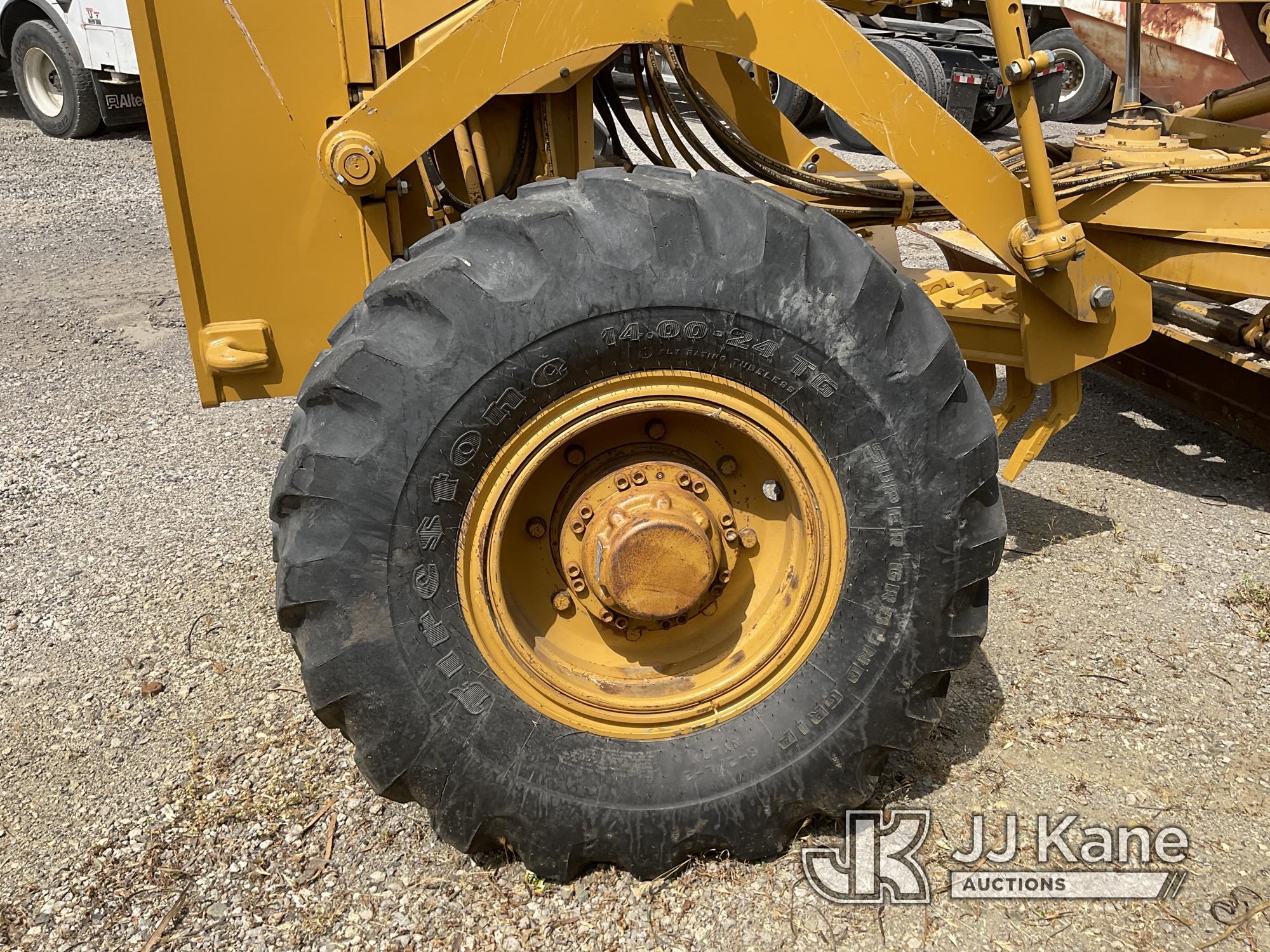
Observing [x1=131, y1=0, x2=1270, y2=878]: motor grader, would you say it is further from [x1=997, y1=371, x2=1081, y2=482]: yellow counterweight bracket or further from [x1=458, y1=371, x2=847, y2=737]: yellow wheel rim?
[x1=997, y1=371, x2=1081, y2=482]: yellow counterweight bracket

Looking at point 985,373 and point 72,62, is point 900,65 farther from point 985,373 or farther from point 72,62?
point 72,62

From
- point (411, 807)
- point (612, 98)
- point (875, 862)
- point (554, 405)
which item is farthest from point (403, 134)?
point (875, 862)

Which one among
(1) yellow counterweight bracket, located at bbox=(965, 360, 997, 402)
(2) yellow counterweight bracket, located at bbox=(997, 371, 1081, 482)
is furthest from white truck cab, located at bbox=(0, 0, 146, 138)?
(2) yellow counterweight bracket, located at bbox=(997, 371, 1081, 482)

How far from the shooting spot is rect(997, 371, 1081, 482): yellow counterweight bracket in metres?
3.31

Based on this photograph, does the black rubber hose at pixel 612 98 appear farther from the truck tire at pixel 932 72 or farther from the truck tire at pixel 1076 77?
the truck tire at pixel 1076 77

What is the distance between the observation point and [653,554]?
7.34ft

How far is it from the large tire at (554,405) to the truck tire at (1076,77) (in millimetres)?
12979

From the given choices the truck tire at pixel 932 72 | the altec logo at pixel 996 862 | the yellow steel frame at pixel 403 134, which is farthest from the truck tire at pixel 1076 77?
the altec logo at pixel 996 862

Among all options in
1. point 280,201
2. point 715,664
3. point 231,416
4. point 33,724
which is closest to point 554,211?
point 280,201

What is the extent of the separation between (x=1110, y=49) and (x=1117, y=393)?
2.60 m

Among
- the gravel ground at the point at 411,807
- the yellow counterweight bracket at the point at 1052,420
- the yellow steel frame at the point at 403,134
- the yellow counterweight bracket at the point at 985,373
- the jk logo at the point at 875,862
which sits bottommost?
the gravel ground at the point at 411,807

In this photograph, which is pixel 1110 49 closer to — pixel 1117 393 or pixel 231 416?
pixel 1117 393

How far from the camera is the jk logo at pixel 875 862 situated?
236 centimetres

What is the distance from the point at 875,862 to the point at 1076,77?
14.0 meters
